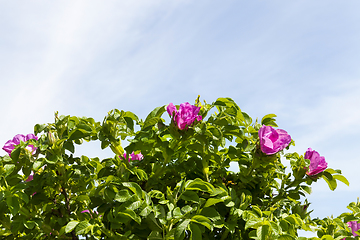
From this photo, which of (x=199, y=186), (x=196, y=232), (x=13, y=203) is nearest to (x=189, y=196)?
(x=199, y=186)

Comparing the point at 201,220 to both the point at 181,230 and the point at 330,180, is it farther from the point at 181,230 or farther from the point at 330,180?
the point at 330,180

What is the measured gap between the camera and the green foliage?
1.73 metres

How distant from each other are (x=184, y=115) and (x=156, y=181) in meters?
0.41

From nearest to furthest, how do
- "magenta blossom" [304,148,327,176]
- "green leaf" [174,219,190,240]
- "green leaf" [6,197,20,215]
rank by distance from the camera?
"green leaf" [174,219,190,240] < "green leaf" [6,197,20,215] < "magenta blossom" [304,148,327,176]

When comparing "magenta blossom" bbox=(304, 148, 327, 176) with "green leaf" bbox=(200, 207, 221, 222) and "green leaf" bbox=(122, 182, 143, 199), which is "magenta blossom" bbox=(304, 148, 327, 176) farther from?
"green leaf" bbox=(122, 182, 143, 199)

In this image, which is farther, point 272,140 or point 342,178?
point 342,178

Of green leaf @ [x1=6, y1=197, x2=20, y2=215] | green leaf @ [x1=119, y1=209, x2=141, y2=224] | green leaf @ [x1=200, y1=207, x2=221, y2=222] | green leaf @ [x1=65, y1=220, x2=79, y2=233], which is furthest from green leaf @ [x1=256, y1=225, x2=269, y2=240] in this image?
green leaf @ [x1=6, y1=197, x2=20, y2=215]

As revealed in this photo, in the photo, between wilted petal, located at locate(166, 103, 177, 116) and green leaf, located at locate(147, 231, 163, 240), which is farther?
wilted petal, located at locate(166, 103, 177, 116)

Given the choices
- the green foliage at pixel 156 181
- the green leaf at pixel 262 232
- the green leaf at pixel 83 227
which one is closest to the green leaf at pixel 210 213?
the green foliage at pixel 156 181

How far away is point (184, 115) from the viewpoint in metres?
1.85

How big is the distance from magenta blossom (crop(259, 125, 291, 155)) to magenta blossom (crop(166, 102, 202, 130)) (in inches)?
14.4

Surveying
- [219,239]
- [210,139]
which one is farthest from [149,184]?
[219,239]

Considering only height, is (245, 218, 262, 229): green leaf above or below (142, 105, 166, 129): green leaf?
below

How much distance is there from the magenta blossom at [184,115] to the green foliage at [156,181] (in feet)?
0.11
